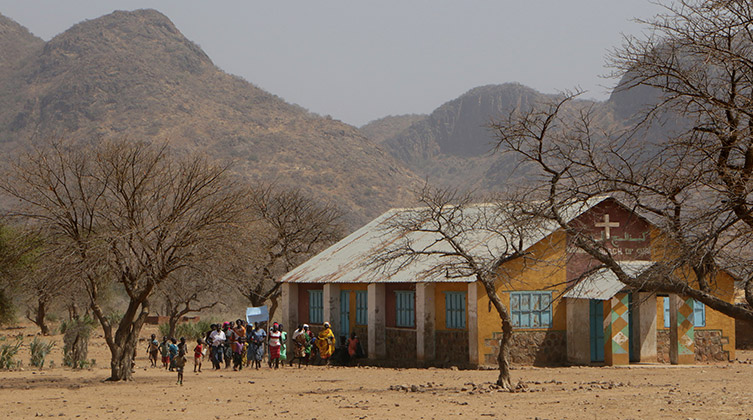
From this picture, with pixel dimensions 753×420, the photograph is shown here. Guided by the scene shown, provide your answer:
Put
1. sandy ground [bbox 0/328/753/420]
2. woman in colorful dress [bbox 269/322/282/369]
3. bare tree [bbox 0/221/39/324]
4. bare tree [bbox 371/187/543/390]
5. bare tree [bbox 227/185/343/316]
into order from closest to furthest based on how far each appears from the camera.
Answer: sandy ground [bbox 0/328/753/420], bare tree [bbox 371/187/543/390], bare tree [bbox 0/221/39/324], woman in colorful dress [bbox 269/322/282/369], bare tree [bbox 227/185/343/316]

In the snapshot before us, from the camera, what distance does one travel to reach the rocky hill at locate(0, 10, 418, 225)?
100312 millimetres

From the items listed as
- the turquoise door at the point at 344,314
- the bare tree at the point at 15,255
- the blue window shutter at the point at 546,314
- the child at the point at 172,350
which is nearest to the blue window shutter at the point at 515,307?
the blue window shutter at the point at 546,314

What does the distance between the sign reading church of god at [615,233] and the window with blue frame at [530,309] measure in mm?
1199

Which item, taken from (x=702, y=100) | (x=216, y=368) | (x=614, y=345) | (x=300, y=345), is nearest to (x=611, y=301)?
(x=614, y=345)

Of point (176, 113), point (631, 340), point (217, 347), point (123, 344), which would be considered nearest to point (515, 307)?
point (631, 340)

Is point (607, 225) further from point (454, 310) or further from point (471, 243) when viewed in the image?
point (454, 310)

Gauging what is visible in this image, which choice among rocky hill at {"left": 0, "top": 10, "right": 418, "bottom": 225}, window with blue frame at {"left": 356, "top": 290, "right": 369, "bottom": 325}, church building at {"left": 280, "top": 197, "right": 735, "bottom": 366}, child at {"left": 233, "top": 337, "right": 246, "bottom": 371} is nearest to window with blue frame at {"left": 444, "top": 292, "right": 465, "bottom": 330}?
church building at {"left": 280, "top": 197, "right": 735, "bottom": 366}

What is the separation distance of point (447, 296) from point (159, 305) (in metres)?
46.9

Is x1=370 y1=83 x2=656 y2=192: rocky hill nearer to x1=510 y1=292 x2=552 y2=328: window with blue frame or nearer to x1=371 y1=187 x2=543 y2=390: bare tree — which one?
x1=371 y1=187 x2=543 y2=390: bare tree

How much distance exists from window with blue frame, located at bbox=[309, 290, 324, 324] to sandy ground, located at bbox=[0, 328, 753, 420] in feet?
17.5

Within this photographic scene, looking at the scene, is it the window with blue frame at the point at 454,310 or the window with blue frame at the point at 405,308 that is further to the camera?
the window with blue frame at the point at 405,308

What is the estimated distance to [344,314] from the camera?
30953 millimetres

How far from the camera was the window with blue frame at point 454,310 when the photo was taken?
26484 millimetres

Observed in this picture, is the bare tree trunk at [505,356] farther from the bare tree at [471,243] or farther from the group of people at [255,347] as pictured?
the group of people at [255,347]
